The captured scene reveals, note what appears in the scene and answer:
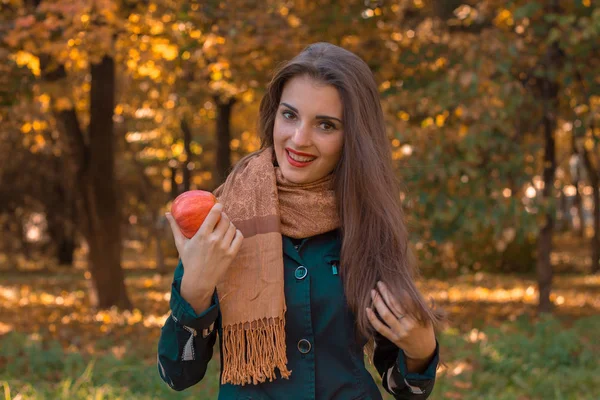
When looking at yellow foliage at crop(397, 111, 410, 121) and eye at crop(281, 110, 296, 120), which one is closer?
eye at crop(281, 110, 296, 120)

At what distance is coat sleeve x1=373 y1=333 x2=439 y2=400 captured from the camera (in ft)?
7.21

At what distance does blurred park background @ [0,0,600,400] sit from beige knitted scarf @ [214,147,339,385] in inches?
125

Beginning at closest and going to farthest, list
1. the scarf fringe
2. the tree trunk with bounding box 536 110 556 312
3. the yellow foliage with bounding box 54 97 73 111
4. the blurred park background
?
1. the scarf fringe
2. the blurred park background
3. the yellow foliage with bounding box 54 97 73 111
4. the tree trunk with bounding box 536 110 556 312

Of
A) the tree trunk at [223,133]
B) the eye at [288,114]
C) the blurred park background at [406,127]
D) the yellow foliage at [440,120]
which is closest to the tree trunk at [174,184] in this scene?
the tree trunk at [223,133]

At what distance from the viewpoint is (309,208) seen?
2305 mm

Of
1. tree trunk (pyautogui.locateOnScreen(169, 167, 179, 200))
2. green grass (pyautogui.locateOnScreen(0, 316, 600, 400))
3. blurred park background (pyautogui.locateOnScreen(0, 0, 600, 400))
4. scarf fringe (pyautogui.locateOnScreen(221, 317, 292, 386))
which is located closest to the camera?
scarf fringe (pyautogui.locateOnScreen(221, 317, 292, 386))

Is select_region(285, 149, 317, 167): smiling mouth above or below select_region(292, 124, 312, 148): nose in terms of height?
below

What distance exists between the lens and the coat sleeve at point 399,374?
2197mm

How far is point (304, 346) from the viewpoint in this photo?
2.20 m

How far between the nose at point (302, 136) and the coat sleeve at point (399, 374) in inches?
23.2

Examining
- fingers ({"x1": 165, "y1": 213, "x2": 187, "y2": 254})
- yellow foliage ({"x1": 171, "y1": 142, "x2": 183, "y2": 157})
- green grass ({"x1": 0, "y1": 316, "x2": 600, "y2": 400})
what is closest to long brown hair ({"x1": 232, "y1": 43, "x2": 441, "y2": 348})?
fingers ({"x1": 165, "y1": 213, "x2": 187, "y2": 254})

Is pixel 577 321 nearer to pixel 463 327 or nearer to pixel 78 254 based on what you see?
pixel 463 327

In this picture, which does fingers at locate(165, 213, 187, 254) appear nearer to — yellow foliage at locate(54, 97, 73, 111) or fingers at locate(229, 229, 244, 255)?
fingers at locate(229, 229, 244, 255)

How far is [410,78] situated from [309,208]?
653 centimetres
